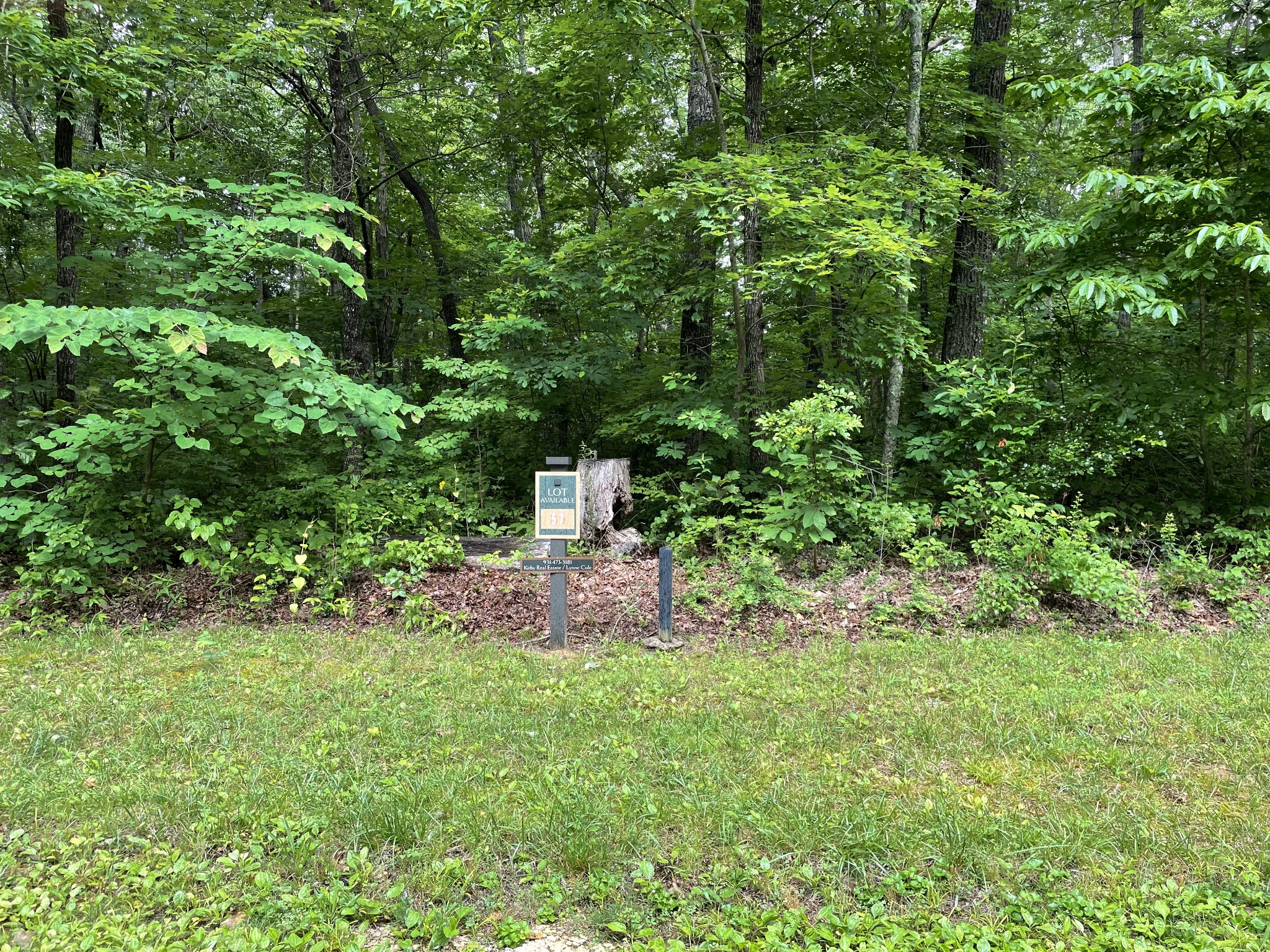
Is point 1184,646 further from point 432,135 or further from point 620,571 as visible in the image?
point 432,135

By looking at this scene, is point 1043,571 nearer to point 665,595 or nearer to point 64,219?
point 665,595

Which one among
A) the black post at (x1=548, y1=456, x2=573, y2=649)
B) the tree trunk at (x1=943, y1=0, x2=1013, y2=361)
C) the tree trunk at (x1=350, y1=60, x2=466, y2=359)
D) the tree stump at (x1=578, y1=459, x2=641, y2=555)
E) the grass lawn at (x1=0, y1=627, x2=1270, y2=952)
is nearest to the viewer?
the grass lawn at (x1=0, y1=627, x2=1270, y2=952)

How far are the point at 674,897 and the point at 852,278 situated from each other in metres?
6.89

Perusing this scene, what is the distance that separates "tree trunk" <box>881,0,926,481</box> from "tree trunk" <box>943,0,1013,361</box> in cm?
102

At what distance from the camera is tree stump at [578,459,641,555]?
8.03 metres

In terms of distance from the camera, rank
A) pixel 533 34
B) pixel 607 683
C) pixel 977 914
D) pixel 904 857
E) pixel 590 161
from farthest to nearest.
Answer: pixel 533 34
pixel 590 161
pixel 607 683
pixel 904 857
pixel 977 914

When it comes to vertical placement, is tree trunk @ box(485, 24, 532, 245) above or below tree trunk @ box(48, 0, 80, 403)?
above

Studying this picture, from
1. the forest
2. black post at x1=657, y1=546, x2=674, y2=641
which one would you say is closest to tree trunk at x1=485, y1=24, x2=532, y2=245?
the forest

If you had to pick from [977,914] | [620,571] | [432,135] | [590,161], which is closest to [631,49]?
[590,161]

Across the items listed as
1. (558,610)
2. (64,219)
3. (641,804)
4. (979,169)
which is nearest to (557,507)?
(558,610)

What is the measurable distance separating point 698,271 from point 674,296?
1.84 feet

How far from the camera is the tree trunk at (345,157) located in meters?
8.35

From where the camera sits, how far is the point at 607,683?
4.68m

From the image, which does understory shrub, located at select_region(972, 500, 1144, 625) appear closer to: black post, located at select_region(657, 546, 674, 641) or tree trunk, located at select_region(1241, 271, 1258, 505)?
tree trunk, located at select_region(1241, 271, 1258, 505)
